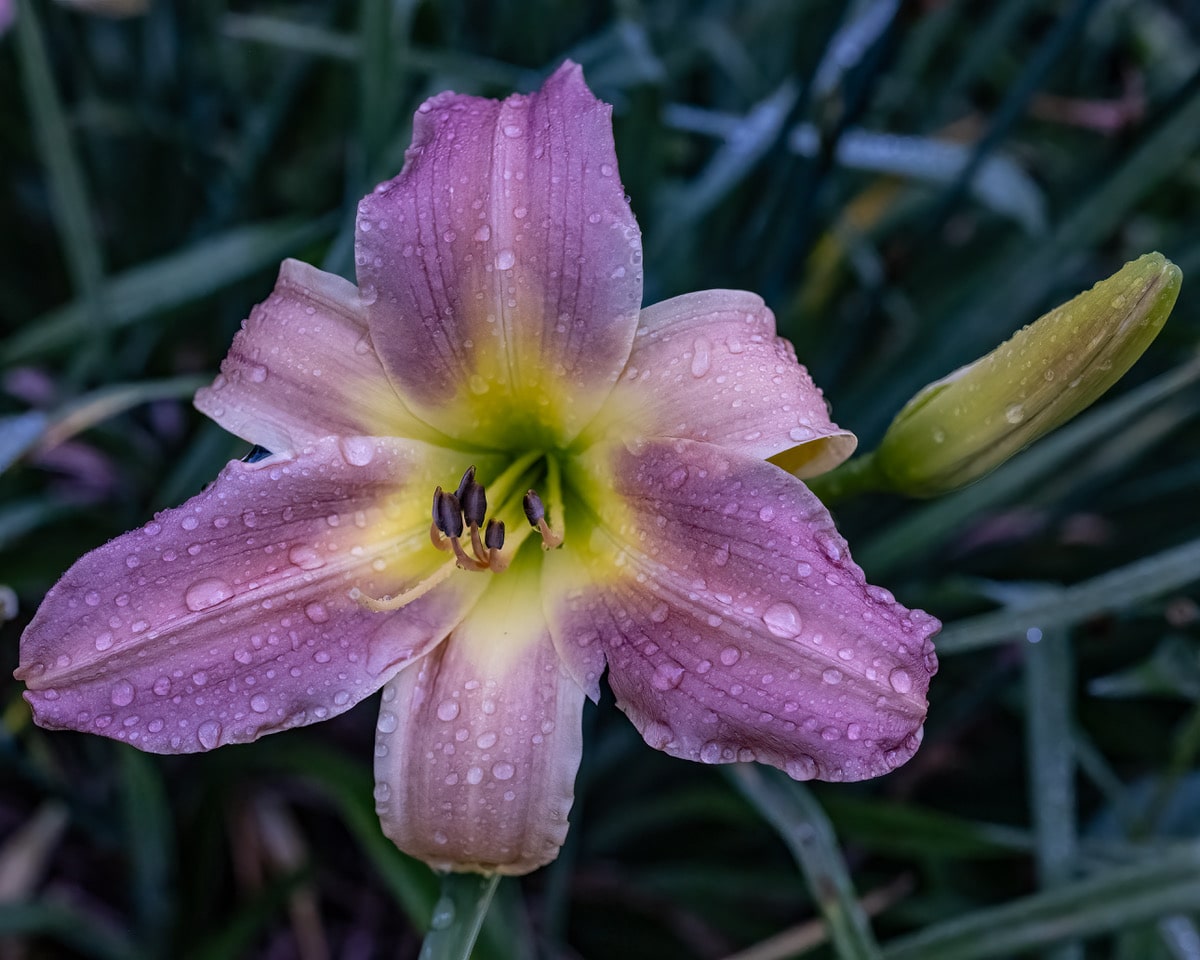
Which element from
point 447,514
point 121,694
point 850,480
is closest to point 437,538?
point 447,514

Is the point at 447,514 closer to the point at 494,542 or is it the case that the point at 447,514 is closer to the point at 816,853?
the point at 494,542

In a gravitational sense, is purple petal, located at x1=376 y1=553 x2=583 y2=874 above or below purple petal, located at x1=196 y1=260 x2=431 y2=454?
below

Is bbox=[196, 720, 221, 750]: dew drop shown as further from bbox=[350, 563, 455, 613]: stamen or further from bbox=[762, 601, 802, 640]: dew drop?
bbox=[762, 601, 802, 640]: dew drop

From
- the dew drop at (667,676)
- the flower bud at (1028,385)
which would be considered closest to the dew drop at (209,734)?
the dew drop at (667,676)

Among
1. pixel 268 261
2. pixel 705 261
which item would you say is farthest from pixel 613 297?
pixel 705 261

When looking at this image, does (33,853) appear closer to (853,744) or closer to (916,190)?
(853,744)

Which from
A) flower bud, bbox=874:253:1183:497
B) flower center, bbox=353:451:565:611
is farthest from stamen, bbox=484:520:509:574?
flower bud, bbox=874:253:1183:497

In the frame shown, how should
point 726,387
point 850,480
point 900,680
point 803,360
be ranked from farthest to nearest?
point 803,360 → point 850,480 → point 726,387 → point 900,680

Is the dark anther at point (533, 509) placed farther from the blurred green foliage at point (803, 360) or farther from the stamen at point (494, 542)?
the blurred green foliage at point (803, 360)
